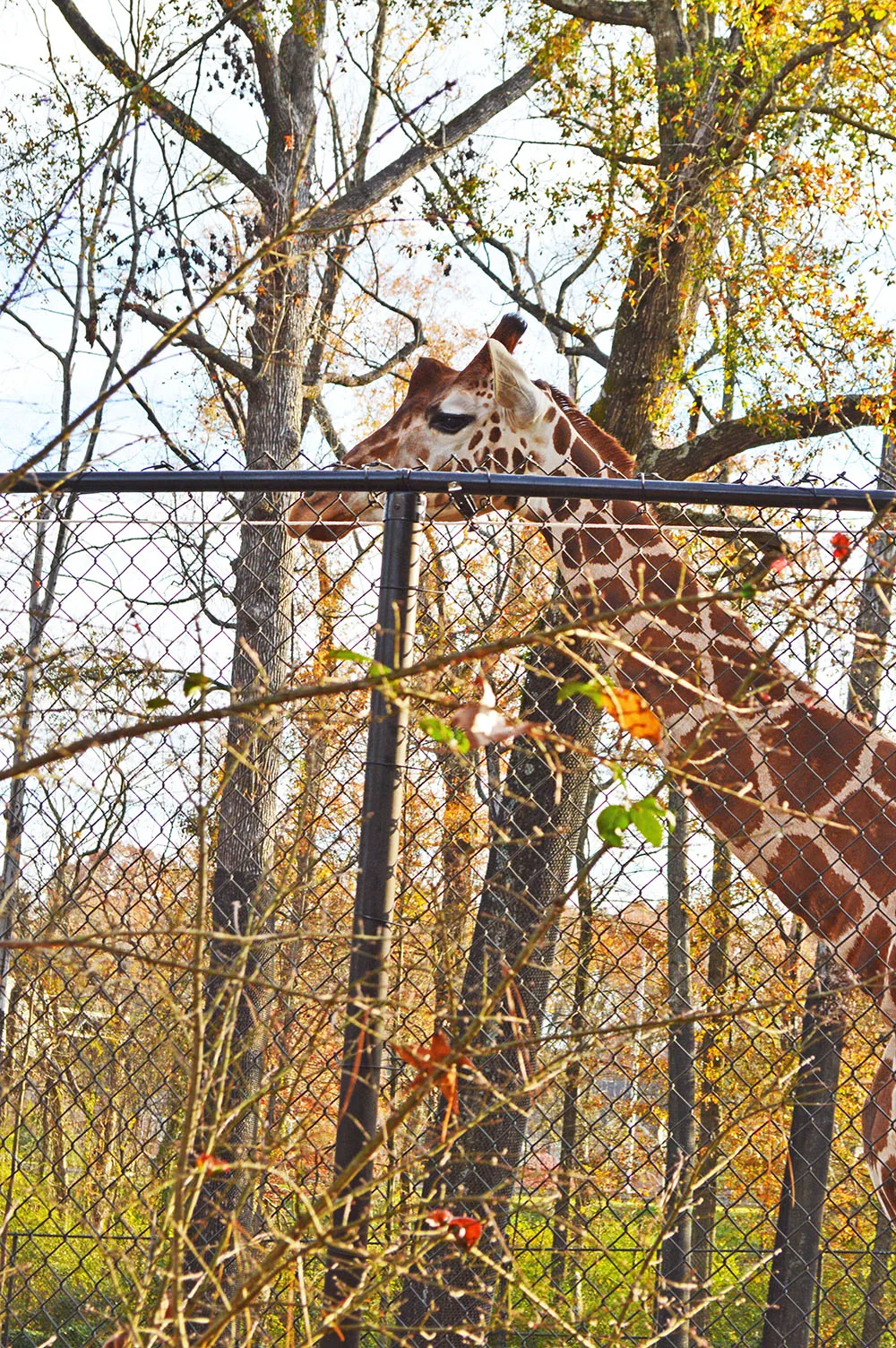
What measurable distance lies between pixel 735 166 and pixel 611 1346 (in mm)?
10181

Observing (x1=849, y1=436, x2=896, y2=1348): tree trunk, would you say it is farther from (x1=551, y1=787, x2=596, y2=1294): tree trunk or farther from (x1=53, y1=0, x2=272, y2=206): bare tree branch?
(x1=53, y1=0, x2=272, y2=206): bare tree branch

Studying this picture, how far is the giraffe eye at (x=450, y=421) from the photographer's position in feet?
14.5

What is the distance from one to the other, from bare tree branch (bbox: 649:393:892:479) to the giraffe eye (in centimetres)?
586

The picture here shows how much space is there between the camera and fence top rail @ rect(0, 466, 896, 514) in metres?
2.53

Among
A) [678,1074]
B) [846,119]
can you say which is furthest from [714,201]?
[678,1074]

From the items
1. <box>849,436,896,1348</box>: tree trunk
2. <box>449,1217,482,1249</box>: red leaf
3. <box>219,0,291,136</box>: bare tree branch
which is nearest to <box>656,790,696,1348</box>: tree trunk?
<box>849,436,896,1348</box>: tree trunk

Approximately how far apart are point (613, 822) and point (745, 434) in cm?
961

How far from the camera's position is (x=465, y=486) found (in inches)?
102

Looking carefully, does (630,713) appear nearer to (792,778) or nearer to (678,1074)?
(792,778)

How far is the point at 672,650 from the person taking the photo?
146 inches

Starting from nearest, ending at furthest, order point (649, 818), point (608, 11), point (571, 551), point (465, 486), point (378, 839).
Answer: point (649, 818)
point (378, 839)
point (465, 486)
point (571, 551)
point (608, 11)

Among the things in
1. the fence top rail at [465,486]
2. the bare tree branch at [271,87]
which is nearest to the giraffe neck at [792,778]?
the fence top rail at [465,486]

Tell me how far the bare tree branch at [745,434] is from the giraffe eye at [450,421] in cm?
586

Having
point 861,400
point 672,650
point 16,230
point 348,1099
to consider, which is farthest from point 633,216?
point 348,1099
